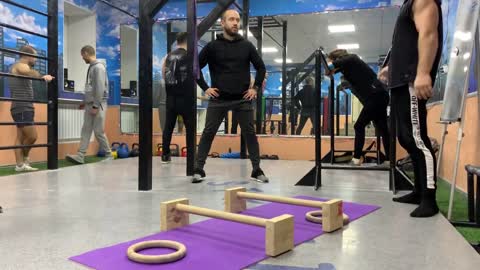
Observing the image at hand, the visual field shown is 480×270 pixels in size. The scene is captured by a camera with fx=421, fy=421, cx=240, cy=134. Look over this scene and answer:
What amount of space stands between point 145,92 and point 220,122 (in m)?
0.74

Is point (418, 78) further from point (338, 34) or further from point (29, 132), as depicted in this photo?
point (338, 34)

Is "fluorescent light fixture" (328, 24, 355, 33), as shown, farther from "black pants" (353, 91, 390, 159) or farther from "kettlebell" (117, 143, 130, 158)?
"black pants" (353, 91, 390, 159)

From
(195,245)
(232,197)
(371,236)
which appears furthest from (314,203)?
(195,245)

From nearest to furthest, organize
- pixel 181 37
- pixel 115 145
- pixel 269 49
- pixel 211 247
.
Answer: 1. pixel 211 247
2. pixel 181 37
3. pixel 115 145
4. pixel 269 49

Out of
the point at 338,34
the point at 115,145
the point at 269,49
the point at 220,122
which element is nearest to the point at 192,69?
the point at 220,122

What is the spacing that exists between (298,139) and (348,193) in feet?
9.89

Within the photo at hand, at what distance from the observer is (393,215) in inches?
87.7

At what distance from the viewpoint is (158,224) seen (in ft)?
6.57

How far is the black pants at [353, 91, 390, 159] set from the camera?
4074 millimetres

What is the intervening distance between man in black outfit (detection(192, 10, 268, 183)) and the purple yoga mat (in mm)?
1389

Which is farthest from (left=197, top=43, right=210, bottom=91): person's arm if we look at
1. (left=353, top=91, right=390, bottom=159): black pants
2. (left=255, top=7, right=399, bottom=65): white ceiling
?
(left=255, top=7, right=399, bottom=65): white ceiling

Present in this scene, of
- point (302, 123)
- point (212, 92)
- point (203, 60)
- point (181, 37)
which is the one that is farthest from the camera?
point (302, 123)

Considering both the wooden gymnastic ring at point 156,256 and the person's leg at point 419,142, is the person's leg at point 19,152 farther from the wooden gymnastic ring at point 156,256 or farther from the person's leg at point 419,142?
the person's leg at point 419,142

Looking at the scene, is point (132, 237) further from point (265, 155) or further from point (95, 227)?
point (265, 155)
